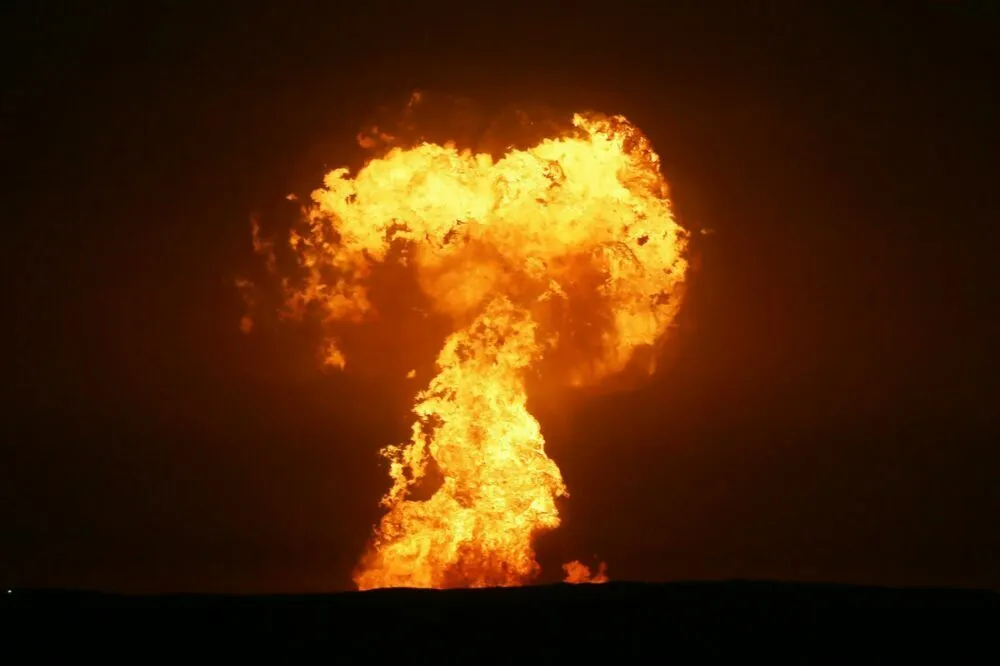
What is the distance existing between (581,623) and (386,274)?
13.6 meters

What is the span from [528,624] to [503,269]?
12090mm

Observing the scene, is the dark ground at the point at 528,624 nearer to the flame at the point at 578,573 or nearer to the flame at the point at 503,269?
the flame at the point at 503,269

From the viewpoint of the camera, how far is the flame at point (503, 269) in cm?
3228

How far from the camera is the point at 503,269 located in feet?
109

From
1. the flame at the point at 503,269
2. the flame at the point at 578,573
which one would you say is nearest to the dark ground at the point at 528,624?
the flame at the point at 503,269

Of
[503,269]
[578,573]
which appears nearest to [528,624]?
[578,573]

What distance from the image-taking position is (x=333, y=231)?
3406cm

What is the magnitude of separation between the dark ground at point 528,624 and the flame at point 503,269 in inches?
320

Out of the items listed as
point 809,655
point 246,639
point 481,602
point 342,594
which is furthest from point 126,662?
point 809,655

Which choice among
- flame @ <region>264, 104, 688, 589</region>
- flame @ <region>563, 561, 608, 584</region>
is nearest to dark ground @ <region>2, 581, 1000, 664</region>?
flame @ <region>264, 104, 688, 589</region>

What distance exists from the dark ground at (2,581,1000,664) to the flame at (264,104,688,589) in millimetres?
8117

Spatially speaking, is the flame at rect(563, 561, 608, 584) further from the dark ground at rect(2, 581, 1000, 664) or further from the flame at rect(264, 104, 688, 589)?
the dark ground at rect(2, 581, 1000, 664)

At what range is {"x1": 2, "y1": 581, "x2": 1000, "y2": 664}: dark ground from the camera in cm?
2188

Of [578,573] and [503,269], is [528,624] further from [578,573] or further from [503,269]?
[503,269]
